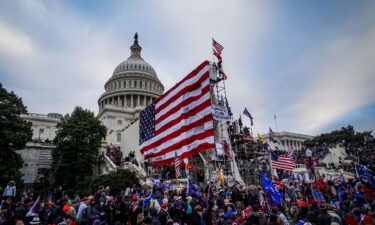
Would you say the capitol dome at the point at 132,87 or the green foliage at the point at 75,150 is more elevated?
the capitol dome at the point at 132,87

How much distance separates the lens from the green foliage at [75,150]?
28.7 metres

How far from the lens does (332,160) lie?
153 ft

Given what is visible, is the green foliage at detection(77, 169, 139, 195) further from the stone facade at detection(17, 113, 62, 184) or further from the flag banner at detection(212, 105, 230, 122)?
the stone facade at detection(17, 113, 62, 184)

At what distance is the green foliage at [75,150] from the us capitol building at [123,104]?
22.7 feet

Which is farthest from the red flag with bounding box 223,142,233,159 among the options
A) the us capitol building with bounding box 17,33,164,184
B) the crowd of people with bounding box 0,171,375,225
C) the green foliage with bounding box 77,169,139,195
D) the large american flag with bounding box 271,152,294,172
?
the us capitol building with bounding box 17,33,164,184

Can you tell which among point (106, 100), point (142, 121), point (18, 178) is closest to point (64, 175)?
point (18, 178)

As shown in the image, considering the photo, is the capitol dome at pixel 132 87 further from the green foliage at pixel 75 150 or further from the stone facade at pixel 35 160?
the green foliage at pixel 75 150

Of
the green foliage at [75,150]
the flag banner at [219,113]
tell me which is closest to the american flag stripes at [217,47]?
the flag banner at [219,113]

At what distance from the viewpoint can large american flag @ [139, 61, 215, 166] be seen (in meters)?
17.0

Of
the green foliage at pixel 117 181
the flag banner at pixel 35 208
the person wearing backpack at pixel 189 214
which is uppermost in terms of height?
the green foliage at pixel 117 181

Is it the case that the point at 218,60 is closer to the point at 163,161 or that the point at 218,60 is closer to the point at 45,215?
the point at 163,161

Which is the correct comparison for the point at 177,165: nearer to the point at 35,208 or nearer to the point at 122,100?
the point at 35,208

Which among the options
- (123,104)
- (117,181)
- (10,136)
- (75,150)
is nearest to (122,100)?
(123,104)

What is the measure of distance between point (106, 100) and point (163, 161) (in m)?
67.9
